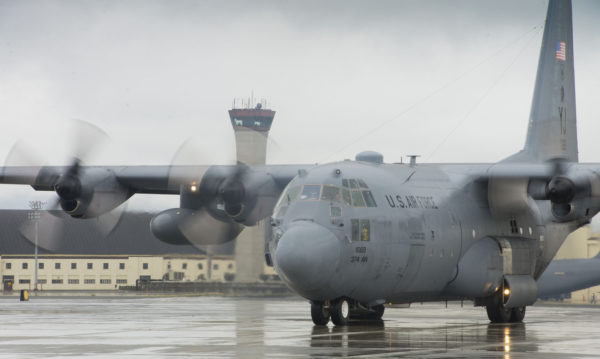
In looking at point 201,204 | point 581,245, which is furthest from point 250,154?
point 581,245

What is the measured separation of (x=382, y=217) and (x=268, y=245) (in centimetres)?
292

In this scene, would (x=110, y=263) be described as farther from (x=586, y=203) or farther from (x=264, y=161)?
(x=586, y=203)

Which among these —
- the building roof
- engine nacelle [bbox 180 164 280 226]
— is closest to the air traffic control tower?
engine nacelle [bbox 180 164 280 226]

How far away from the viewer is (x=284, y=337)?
19594 mm

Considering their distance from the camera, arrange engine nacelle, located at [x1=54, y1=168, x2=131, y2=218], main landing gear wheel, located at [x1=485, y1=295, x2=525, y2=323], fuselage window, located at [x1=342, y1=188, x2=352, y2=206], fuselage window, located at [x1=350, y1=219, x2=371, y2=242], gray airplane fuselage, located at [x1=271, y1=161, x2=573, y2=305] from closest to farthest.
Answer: gray airplane fuselage, located at [x1=271, y1=161, x2=573, y2=305] < fuselage window, located at [x1=350, y1=219, x2=371, y2=242] < fuselage window, located at [x1=342, y1=188, x2=352, y2=206] < main landing gear wheel, located at [x1=485, y1=295, x2=525, y2=323] < engine nacelle, located at [x1=54, y1=168, x2=131, y2=218]

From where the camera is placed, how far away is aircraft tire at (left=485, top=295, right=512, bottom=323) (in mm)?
25766

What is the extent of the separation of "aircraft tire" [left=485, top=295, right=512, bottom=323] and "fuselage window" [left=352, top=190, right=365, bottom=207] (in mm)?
5809

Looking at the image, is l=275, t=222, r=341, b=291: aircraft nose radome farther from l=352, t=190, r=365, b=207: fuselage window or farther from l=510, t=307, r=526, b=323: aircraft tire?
l=510, t=307, r=526, b=323: aircraft tire

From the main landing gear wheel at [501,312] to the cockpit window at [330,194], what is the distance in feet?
21.2

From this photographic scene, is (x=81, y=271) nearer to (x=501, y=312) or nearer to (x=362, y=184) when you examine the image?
(x=501, y=312)

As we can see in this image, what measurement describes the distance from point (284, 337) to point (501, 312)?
8488 millimetres

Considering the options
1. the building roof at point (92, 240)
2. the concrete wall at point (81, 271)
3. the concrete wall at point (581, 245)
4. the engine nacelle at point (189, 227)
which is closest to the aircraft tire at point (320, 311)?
the engine nacelle at point (189, 227)

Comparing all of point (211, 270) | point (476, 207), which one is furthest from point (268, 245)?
point (211, 270)

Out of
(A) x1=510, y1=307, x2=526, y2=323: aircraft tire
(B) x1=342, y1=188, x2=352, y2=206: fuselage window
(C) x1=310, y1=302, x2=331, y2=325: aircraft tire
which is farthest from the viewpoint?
(A) x1=510, y1=307, x2=526, y2=323: aircraft tire
